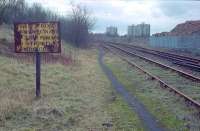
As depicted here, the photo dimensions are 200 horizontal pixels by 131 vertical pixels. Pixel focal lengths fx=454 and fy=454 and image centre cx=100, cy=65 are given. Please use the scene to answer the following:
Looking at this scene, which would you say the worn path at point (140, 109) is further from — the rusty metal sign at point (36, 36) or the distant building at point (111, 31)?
the distant building at point (111, 31)

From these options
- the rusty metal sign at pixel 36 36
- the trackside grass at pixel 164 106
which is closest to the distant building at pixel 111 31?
the trackside grass at pixel 164 106

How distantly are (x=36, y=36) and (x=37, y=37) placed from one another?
50mm

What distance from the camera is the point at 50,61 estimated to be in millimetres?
27078

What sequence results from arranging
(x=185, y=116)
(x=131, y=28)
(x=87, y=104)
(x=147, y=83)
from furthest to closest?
(x=131, y=28) < (x=147, y=83) < (x=87, y=104) < (x=185, y=116)

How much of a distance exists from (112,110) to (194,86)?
577cm

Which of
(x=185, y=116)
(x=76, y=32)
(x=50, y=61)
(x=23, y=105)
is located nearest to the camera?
(x=185, y=116)

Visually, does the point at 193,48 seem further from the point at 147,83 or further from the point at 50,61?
the point at 147,83

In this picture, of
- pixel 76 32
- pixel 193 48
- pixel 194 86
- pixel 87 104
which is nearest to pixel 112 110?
pixel 87 104

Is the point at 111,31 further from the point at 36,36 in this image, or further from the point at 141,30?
the point at 36,36

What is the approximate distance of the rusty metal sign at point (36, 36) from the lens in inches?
591

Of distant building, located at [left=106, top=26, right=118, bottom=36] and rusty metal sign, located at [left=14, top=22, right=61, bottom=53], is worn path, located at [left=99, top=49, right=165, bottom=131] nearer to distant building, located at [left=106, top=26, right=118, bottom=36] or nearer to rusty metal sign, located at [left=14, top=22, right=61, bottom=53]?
rusty metal sign, located at [left=14, top=22, right=61, bottom=53]

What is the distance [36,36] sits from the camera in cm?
1509

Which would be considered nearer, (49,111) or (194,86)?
(49,111)

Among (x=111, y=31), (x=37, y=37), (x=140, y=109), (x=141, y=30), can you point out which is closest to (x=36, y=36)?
(x=37, y=37)
